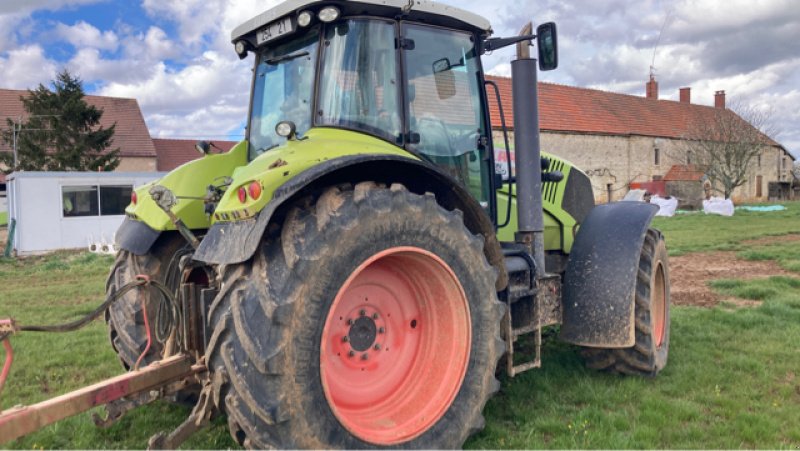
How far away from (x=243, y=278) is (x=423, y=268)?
1.01 m

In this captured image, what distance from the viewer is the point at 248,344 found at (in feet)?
8.31

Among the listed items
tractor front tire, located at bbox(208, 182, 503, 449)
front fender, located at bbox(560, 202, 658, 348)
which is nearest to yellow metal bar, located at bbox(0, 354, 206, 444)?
tractor front tire, located at bbox(208, 182, 503, 449)

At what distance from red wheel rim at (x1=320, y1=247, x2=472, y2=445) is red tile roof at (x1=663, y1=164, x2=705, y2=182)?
38725 mm

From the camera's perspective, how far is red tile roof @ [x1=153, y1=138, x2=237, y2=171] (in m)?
35.2

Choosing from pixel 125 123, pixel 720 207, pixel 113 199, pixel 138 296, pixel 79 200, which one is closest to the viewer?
pixel 138 296

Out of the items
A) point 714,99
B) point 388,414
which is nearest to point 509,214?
point 388,414

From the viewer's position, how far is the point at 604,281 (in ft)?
13.9

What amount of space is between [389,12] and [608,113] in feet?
126

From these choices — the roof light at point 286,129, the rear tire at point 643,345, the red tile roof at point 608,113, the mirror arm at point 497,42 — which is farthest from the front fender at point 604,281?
the red tile roof at point 608,113

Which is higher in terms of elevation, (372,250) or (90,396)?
(372,250)

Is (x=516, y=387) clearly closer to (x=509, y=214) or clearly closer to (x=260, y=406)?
(x=509, y=214)

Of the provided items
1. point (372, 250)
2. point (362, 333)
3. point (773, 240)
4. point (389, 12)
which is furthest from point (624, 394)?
point (773, 240)

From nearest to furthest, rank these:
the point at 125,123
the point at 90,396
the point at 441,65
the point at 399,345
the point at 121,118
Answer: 1. the point at 90,396
2. the point at 399,345
3. the point at 441,65
4. the point at 125,123
5. the point at 121,118

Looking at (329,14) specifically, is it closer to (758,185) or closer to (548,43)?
(548,43)
